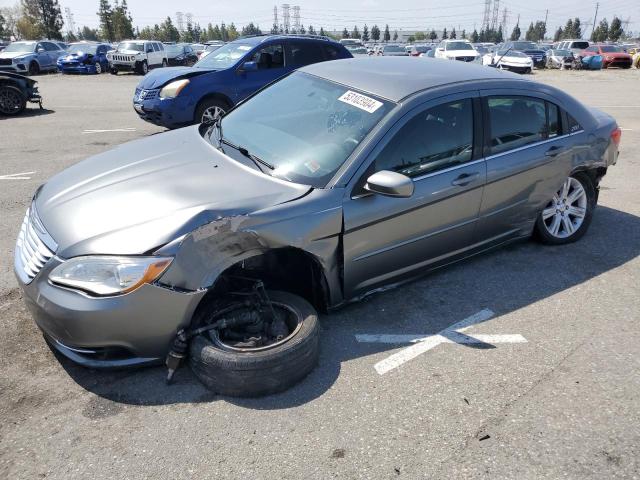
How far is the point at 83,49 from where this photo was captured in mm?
26125

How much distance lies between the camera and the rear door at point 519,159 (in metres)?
3.90

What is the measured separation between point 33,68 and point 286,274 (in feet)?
86.6

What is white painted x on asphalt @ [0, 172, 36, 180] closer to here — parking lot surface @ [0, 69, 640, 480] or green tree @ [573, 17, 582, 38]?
parking lot surface @ [0, 69, 640, 480]

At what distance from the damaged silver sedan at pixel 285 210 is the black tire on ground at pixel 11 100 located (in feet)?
Result: 31.2

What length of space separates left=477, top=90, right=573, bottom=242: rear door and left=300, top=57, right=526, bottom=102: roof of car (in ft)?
0.89

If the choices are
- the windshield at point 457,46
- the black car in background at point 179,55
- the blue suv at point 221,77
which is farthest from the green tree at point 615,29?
the blue suv at point 221,77

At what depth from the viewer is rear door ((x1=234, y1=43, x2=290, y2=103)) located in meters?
9.20

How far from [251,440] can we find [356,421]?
1.73ft

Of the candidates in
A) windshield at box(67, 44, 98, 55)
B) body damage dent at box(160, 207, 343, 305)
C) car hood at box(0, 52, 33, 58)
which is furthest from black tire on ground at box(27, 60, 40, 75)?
body damage dent at box(160, 207, 343, 305)

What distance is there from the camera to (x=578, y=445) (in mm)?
2488

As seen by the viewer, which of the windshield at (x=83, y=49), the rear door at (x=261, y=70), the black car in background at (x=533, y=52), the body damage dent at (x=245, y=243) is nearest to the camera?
the body damage dent at (x=245, y=243)

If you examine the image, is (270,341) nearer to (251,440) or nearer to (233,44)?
(251,440)

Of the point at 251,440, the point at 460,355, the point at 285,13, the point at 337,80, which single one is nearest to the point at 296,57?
the point at 337,80

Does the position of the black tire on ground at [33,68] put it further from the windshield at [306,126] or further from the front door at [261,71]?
the windshield at [306,126]
